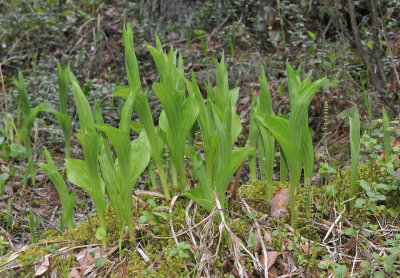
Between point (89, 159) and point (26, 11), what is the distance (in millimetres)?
4801

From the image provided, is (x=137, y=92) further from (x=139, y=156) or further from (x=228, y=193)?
(x=228, y=193)

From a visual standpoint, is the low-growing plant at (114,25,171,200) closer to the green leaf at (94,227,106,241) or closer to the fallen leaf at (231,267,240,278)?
the green leaf at (94,227,106,241)

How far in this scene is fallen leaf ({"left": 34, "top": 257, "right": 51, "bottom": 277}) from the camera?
1.71 metres

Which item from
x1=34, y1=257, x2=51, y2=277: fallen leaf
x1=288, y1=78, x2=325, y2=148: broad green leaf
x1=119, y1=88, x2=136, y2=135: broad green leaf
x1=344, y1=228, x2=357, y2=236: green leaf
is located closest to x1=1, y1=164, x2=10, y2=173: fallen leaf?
x1=34, y1=257, x2=51, y2=277: fallen leaf

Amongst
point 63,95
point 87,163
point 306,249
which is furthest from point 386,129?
point 63,95

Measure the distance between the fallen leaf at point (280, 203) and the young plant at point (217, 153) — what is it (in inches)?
9.3

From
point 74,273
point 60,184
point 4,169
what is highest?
point 60,184

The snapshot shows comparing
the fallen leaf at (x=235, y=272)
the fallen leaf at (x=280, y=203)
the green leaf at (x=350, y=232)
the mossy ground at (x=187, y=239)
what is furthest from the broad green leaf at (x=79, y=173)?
the green leaf at (x=350, y=232)

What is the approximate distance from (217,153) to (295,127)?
346 mm

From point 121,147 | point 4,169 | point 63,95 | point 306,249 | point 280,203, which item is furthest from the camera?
point 4,169

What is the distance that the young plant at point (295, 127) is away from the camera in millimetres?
1604

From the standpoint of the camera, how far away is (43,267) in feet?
5.64

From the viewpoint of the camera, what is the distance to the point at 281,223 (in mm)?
1812

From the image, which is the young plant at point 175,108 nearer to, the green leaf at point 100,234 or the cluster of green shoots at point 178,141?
the cluster of green shoots at point 178,141
